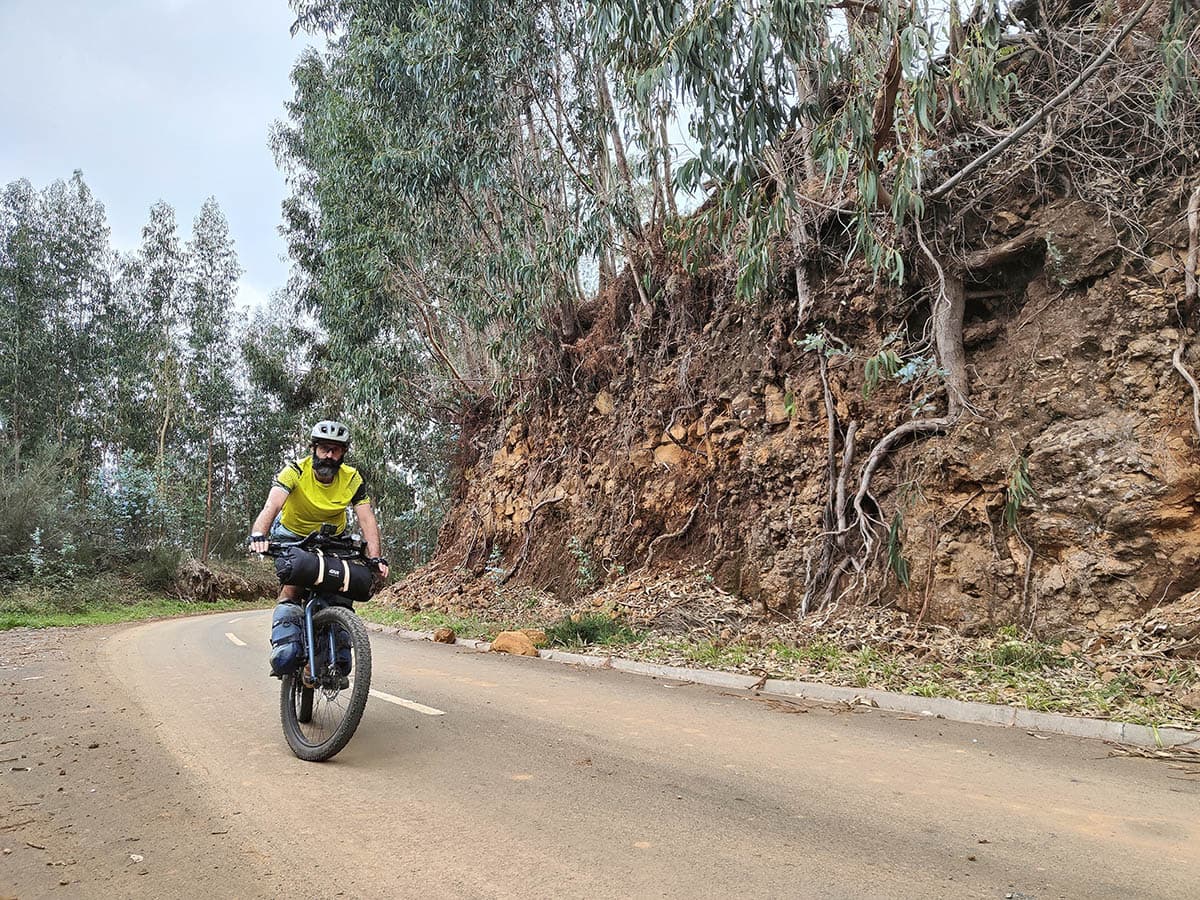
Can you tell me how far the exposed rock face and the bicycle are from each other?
6.59 m

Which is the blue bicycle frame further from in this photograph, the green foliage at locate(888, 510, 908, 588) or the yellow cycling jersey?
the green foliage at locate(888, 510, 908, 588)

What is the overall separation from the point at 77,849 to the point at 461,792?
1.66 metres

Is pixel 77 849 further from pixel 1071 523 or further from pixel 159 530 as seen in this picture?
pixel 159 530

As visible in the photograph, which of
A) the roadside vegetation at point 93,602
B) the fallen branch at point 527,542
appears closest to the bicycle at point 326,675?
the fallen branch at point 527,542

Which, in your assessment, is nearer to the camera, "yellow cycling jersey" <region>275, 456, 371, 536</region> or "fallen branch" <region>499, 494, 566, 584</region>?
"yellow cycling jersey" <region>275, 456, 371, 536</region>

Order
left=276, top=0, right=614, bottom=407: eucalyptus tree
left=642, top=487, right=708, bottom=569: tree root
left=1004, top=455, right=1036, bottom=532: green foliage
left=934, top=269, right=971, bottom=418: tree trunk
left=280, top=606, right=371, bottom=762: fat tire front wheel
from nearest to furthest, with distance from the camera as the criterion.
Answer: left=280, top=606, right=371, bottom=762: fat tire front wheel < left=1004, top=455, right=1036, bottom=532: green foliage < left=934, top=269, right=971, bottom=418: tree trunk < left=642, top=487, right=708, bottom=569: tree root < left=276, top=0, right=614, bottom=407: eucalyptus tree

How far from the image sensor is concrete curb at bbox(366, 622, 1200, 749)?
17.7ft

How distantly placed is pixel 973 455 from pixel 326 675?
24.4 ft

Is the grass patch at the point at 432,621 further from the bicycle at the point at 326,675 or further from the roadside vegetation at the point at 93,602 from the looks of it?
the roadside vegetation at the point at 93,602

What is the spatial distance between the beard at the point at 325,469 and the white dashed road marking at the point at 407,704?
6.71 ft

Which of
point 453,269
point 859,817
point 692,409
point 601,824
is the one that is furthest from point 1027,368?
point 453,269

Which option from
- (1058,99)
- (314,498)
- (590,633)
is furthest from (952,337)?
(314,498)

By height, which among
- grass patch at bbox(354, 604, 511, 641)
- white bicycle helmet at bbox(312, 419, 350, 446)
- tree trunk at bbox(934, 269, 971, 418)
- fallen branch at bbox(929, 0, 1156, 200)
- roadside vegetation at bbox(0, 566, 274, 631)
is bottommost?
roadside vegetation at bbox(0, 566, 274, 631)

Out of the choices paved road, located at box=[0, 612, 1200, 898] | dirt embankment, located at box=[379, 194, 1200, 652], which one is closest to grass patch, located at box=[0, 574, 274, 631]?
dirt embankment, located at box=[379, 194, 1200, 652]
